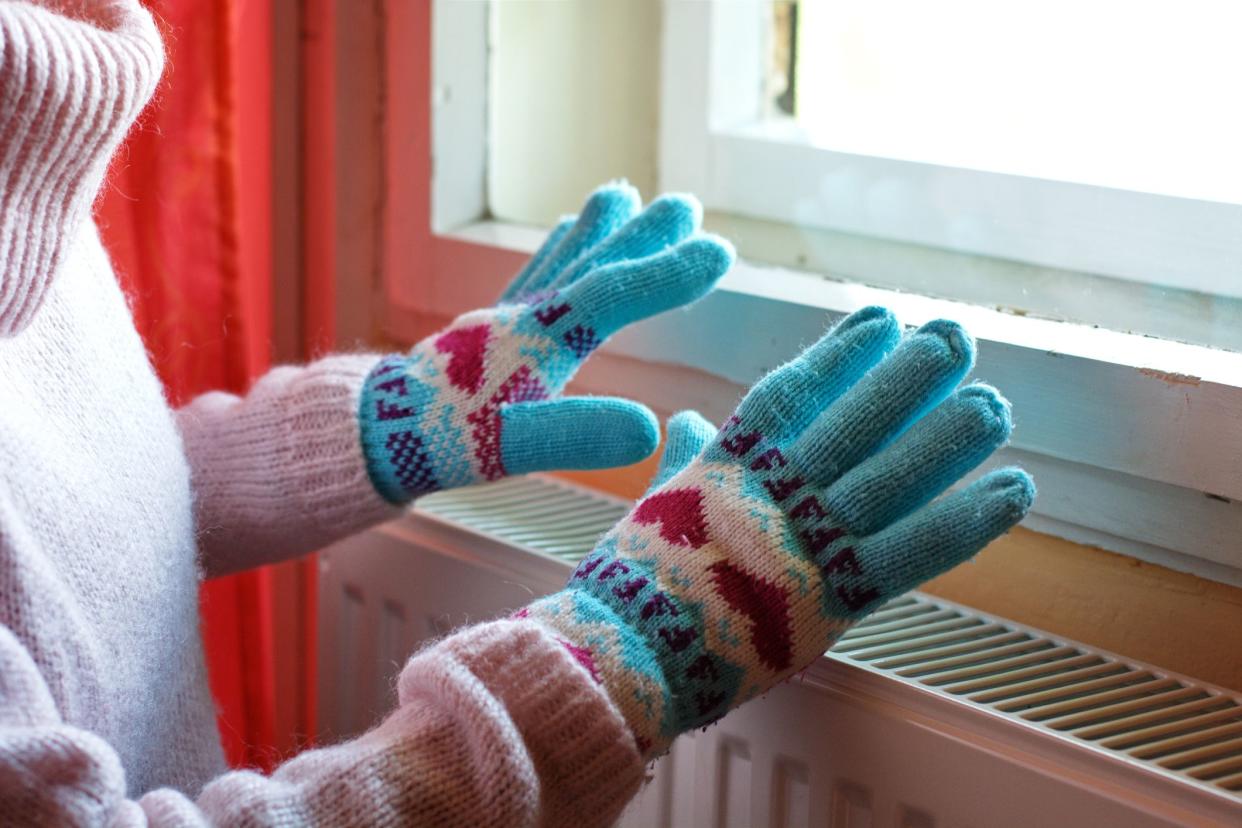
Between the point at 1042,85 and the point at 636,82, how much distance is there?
13.8 inches

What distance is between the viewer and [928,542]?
1.82 feet

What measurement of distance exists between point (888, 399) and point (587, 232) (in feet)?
0.81

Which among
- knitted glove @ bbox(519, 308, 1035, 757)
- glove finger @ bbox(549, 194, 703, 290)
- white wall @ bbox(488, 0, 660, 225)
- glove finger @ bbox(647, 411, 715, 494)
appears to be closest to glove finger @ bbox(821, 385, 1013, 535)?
knitted glove @ bbox(519, 308, 1035, 757)

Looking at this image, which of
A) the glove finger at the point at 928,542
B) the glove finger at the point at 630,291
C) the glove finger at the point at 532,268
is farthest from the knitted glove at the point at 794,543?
the glove finger at the point at 532,268

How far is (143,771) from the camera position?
64 centimetres

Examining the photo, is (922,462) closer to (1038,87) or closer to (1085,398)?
(1085,398)

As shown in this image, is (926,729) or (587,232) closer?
(926,729)

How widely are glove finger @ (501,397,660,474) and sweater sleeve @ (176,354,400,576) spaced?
0.31ft

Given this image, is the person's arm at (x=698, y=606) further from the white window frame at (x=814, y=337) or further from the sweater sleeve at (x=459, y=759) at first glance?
the white window frame at (x=814, y=337)

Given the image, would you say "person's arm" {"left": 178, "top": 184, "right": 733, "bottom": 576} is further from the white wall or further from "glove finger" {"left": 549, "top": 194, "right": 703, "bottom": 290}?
the white wall

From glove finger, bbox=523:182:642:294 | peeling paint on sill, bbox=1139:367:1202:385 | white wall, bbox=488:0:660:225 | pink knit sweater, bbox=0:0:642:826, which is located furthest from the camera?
white wall, bbox=488:0:660:225

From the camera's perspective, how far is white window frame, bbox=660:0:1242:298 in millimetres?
727

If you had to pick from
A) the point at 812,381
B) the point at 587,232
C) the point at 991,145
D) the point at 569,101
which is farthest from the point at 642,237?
the point at 569,101

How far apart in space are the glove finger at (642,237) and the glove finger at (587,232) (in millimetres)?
22
